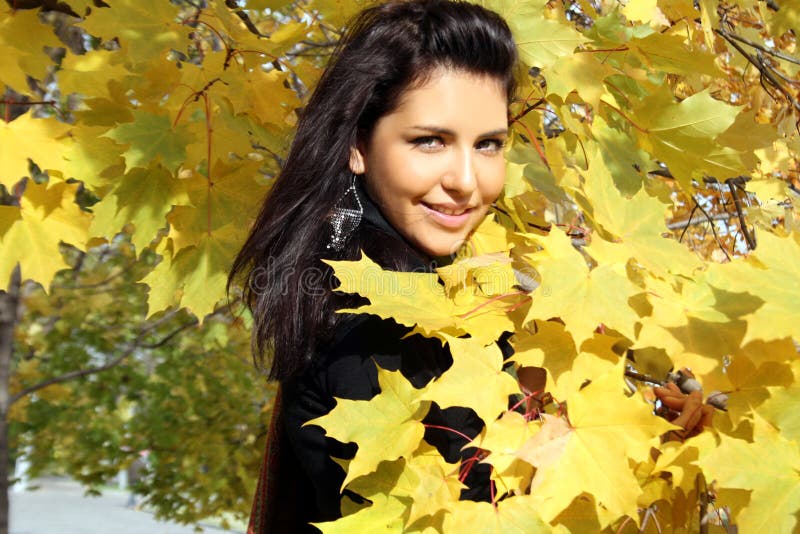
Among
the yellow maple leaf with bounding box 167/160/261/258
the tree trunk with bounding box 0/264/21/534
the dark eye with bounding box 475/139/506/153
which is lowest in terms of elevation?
the tree trunk with bounding box 0/264/21/534

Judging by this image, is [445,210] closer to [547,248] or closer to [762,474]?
[547,248]

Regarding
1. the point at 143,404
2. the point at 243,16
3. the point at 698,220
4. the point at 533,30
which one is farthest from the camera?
the point at 143,404

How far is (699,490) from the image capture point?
1.05m

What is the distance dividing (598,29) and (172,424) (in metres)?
3.49

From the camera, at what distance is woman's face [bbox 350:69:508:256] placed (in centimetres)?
140

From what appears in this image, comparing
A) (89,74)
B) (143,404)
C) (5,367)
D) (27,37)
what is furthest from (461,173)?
(143,404)

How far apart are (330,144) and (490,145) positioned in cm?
30

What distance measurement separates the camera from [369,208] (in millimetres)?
1474

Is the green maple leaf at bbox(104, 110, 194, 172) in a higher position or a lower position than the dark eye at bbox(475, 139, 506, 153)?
lower

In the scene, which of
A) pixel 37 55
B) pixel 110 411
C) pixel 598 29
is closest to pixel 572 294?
pixel 598 29

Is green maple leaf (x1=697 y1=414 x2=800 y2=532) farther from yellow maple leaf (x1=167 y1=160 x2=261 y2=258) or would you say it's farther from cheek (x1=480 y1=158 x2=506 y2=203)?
yellow maple leaf (x1=167 y1=160 x2=261 y2=258)

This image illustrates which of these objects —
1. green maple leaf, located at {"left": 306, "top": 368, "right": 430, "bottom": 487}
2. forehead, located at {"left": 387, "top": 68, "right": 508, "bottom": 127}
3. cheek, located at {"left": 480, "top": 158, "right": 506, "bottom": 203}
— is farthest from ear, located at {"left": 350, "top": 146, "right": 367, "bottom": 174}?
green maple leaf, located at {"left": 306, "top": 368, "right": 430, "bottom": 487}

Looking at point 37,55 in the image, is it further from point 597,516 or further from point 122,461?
point 122,461

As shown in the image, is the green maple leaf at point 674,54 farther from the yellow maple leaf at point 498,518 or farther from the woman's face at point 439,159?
the yellow maple leaf at point 498,518
